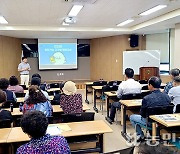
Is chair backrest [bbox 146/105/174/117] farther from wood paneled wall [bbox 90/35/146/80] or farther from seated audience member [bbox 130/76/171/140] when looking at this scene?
wood paneled wall [bbox 90/35/146/80]

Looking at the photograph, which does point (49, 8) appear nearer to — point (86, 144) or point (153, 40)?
point (86, 144)

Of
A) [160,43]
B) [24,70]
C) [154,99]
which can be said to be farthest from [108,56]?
[154,99]

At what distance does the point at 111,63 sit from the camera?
11.5 metres

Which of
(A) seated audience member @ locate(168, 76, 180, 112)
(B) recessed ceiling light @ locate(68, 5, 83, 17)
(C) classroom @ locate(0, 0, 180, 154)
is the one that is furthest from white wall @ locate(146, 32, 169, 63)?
(A) seated audience member @ locate(168, 76, 180, 112)

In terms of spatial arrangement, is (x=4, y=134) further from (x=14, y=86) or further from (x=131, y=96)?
(x=14, y=86)

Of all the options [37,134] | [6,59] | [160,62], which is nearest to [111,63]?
[160,62]

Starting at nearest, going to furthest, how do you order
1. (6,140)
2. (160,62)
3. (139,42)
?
(6,140), (160,62), (139,42)

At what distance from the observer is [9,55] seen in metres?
10.8

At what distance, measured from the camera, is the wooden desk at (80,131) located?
A: 2.48 m

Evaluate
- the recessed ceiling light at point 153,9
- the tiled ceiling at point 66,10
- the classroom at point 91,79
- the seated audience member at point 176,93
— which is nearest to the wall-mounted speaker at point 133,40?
the classroom at point 91,79

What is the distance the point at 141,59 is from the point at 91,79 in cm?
329

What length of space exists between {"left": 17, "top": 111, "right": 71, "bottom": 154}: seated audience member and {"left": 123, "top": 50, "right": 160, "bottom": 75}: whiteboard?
28.6 ft

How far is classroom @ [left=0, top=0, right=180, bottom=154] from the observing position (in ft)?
8.70

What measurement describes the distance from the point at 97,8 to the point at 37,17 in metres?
2.15
